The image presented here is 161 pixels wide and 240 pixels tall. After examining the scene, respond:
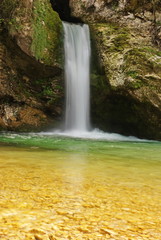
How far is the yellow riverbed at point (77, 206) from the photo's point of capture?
50.9 inches

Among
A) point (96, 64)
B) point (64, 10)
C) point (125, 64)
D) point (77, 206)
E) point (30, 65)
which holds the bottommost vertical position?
point (77, 206)

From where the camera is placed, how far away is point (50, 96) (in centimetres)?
1212

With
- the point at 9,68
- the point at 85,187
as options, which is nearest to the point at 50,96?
the point at 9,68

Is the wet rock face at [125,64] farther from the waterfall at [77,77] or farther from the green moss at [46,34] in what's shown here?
the green moss at [46,34]

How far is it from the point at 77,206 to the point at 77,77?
34.2 feet

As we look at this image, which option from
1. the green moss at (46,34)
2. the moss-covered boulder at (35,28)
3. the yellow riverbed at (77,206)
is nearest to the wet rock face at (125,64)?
the green moss at (46,34)

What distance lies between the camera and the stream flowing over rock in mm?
10430

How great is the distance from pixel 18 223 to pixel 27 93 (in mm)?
11128

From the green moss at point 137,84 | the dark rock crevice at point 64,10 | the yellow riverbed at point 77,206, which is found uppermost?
the dark rock crevice at point 64,10

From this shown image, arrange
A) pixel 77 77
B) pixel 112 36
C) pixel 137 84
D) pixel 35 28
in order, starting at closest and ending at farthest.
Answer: pixel 35 28 < pixel 137 84 < pixel 77 77 < pixel 112 36

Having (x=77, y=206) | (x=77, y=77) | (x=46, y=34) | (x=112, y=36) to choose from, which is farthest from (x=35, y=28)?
(x=77, y=206)

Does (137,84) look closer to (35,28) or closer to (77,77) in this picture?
(77,77)

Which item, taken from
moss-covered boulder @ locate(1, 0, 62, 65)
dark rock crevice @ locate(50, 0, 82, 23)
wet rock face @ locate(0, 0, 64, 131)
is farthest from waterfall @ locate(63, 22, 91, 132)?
dark rock crevice @ locate(50, 0, 82, 23)

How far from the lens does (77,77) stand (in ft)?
38.6
